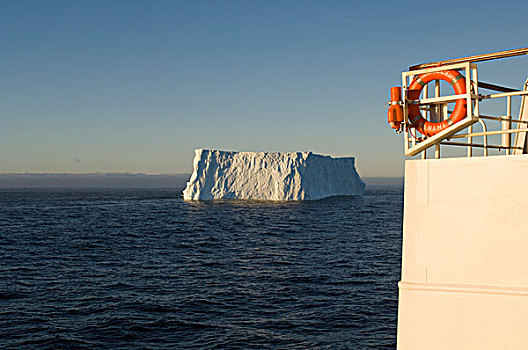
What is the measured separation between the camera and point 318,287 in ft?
61.0

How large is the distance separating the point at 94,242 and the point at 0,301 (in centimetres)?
1585

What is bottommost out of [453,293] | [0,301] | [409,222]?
[0,301]

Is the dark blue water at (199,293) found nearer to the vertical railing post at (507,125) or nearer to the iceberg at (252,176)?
the vertical railing post at (507,125)

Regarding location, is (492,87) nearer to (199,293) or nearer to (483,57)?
(483,57)

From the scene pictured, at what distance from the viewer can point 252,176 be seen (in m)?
74.1

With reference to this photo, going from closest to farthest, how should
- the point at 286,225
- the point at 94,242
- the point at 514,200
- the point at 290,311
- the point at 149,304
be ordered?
1. the point at 514,200
2. the point at 290,311
3. the point at 149,304
4. the point at 94,242
5. the point at 286,225

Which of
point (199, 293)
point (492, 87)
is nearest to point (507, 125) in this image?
point (492, 87)

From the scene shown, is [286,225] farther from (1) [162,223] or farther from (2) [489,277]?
(2) [489,277]

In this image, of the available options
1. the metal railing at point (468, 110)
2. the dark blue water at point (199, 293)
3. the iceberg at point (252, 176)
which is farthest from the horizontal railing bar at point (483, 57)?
the iceberg at point (252, 176)

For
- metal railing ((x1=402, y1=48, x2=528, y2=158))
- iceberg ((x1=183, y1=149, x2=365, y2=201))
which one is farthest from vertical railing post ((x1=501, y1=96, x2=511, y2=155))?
iceberg ((x1=183, y1=149, x2=365, y2=201))

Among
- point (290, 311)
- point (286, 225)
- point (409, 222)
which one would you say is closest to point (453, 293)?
point (409, 222)

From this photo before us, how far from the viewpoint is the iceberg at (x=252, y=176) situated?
7231 cm

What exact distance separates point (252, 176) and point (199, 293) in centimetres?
5641

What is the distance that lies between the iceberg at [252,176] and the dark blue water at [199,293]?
38.4m
